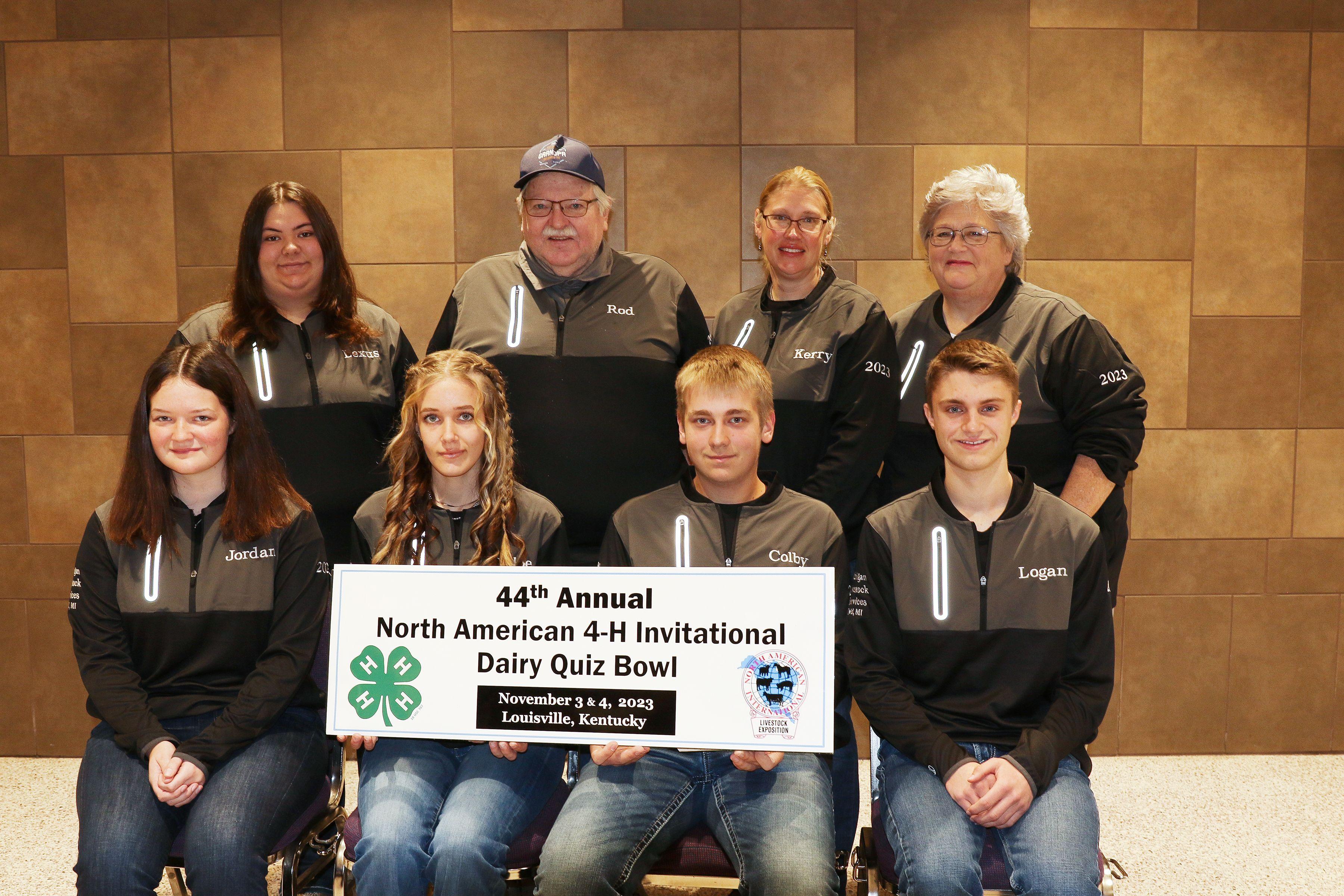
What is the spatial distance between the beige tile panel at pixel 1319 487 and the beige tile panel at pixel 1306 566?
4 centimetres

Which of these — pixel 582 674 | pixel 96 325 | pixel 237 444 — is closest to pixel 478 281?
pixel 237 444

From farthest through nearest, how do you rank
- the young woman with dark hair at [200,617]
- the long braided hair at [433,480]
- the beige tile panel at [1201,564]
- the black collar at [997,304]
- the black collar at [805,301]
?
the beige tile panel at [1201,564]
the black collar at [805,301]
the black collar at [997,304]
the long braided hair at [433,480]
the young woman with dark hair at [200,617]

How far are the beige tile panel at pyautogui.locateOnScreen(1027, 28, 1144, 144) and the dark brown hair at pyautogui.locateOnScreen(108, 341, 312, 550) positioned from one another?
3.07m

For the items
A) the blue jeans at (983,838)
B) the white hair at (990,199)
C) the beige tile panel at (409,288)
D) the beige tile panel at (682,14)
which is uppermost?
the beige tile panel at (682,14)

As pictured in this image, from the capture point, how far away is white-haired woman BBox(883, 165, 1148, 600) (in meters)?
2.63

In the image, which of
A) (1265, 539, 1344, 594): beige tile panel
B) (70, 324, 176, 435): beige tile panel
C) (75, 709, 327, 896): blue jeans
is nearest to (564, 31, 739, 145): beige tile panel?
(70, 324, 176, 435): beige tile panel

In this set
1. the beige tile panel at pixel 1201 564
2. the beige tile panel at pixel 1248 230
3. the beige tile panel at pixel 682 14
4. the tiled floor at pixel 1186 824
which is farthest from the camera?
the beige tile panel at pixel 1201 564

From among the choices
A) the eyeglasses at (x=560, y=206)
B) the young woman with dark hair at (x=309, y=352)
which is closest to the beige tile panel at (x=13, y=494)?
the young woman with dark hair at (x=309, y=352)

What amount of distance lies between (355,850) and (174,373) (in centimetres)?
117

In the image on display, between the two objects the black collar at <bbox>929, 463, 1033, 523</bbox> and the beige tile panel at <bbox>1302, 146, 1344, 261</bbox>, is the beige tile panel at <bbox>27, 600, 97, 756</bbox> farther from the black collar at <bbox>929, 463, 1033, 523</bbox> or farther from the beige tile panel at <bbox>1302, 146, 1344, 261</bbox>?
the beige tile panel at <bbox>1302, 146, 1344, 261</bbox>

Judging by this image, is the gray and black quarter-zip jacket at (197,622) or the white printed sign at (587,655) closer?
the white printed sign at (587,655)

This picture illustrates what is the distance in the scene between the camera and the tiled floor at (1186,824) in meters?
2.99

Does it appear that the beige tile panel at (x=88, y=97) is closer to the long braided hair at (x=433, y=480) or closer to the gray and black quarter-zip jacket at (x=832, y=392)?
the long braided hair at (x=433, y=480)

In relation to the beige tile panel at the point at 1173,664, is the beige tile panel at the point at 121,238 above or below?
above
